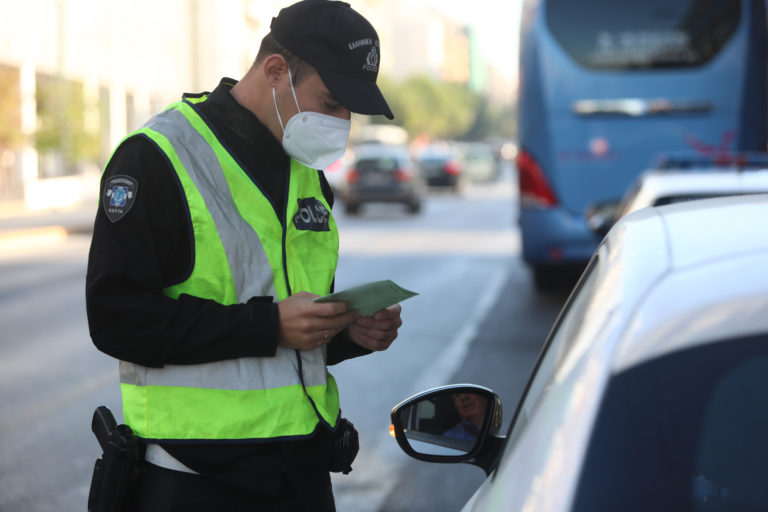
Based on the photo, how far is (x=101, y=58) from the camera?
151 ft

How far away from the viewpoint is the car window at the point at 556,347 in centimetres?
196

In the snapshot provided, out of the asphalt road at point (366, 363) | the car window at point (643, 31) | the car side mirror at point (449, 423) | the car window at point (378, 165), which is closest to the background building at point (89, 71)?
the car window at point (378, 165)

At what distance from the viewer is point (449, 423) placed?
95.0 inches

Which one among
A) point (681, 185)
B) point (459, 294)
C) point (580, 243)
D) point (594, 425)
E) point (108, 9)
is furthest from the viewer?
point (108, 9)

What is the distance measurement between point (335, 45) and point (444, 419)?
0.78 metres

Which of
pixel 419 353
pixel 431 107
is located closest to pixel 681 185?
pixel 419 353

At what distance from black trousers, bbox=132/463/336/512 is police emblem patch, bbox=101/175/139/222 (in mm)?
507

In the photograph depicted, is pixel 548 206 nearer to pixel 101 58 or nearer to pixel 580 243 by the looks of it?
pixel 580 243

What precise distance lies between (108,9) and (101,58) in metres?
1.85

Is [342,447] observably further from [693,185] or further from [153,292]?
[693,185]

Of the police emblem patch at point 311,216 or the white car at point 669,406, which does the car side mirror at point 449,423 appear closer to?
the police emblem patch at point 311,216

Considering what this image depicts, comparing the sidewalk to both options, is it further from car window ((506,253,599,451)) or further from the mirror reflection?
car window ((506,253,599,451))

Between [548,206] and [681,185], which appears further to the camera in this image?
[548,206]

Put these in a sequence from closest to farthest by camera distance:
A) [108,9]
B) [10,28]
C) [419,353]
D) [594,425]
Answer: [594,425] → [419,353] → [10,28] → [108,9]
